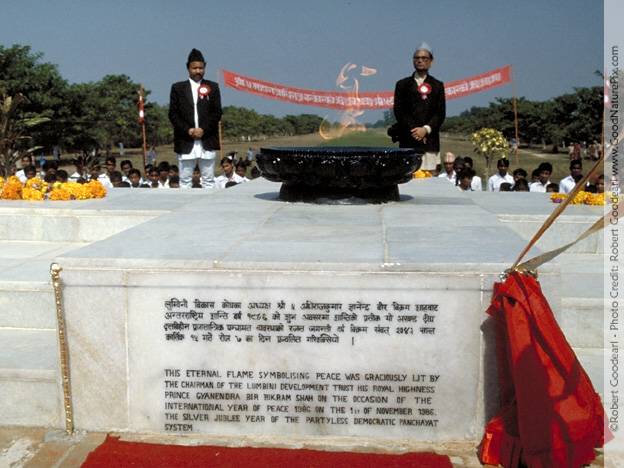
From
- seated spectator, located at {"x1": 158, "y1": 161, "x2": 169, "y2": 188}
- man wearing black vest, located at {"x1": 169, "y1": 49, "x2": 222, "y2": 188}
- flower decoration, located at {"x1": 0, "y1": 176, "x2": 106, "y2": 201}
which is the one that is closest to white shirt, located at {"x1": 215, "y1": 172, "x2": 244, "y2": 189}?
seated spectator, located at {"x1": 158, "y1": 161, "x2": 169, "y2": 188}

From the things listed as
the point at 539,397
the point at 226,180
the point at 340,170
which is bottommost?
the point at 539,397

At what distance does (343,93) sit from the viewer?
1936 centimetres

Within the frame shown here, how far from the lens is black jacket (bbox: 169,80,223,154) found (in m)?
7.28

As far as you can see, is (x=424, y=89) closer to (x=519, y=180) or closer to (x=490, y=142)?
(x=519, y=180)

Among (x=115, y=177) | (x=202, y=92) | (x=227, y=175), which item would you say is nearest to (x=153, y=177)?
(x=115, y=177)

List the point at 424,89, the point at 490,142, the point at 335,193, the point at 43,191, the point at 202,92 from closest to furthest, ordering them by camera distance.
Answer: the point at 335,193
the point at 43,191
the point at 424,89
the point at 202,92
the point at 490,142

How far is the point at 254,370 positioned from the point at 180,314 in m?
0.37

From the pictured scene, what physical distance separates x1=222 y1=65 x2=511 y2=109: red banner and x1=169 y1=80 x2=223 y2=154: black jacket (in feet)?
33.7

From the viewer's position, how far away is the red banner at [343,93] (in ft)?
56.7

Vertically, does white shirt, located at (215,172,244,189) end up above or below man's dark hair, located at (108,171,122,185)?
below

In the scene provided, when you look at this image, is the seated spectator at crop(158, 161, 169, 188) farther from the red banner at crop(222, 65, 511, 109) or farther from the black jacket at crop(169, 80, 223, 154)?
the red banner at crop(222, 65, 511, 109)

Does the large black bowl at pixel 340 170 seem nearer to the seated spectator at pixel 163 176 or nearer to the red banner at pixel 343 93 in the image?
the seated spectator at pixel 163 176

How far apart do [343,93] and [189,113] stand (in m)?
12.5

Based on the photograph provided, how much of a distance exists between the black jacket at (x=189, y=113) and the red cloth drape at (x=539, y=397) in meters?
5.10
